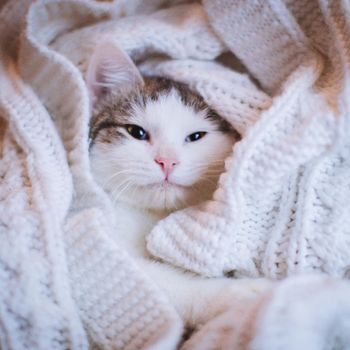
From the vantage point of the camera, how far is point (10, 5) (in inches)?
39.1

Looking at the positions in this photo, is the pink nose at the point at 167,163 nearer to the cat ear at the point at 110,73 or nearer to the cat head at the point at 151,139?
the cat head at the point at 151,139

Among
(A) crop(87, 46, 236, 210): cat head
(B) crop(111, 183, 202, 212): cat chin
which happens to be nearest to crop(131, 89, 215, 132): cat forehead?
(A) crop(87, 46, 236, 210): cat head

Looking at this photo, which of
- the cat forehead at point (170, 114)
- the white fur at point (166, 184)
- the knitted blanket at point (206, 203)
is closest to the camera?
the knitted blanket at point (206, 203)

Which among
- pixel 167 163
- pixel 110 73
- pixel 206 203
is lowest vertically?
pixel 206 203

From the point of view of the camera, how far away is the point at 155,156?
0.86m

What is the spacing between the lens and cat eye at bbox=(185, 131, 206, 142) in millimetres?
937

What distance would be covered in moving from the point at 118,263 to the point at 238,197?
0.85 ft

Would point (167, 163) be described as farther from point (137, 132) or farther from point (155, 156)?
point (137, 132)

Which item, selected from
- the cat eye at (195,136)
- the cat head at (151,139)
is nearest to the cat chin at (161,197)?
the cat head at (151,139)

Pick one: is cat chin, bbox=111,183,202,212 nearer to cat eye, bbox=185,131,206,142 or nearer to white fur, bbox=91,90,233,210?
white fur, bbox=91,90,233,210

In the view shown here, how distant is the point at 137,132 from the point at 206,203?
0.23m

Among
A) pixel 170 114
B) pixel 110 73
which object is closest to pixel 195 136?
pixel 170 114

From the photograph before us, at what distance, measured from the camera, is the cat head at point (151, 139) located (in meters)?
0.87

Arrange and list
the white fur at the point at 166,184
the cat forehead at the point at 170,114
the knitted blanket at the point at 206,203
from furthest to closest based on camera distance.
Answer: the cat forehead at the point at 170,114 < the white fur at the point at 166,184 < the knitted blanket at the point at 206,203
